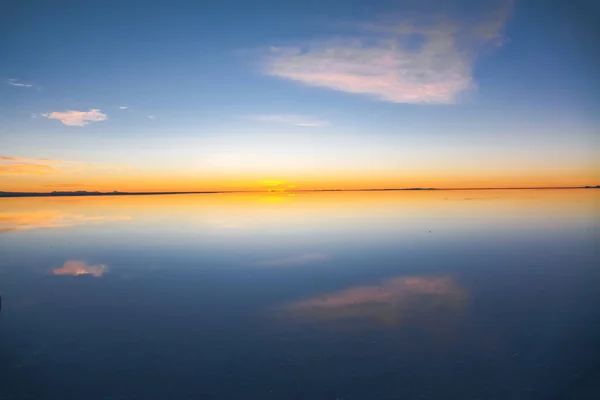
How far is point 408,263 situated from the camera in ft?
99.6

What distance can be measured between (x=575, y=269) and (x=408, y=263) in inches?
457

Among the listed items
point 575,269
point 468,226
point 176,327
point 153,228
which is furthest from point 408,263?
point 153,228

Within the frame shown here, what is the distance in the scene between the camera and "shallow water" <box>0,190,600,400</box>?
12.4 meters

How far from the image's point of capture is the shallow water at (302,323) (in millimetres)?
12445

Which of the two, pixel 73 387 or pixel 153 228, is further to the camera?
pixel 153 228

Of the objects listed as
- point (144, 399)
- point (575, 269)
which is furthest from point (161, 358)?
point (575, 269)

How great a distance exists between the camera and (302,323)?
57.4 feet

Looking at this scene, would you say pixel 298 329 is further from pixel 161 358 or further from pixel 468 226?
pixel 468 226

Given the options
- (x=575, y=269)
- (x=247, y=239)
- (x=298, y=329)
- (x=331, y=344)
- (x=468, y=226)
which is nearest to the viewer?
(x=331, y=344)

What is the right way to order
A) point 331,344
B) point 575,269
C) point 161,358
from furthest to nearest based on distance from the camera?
point 575,269 < point 331,344 < point 161,358

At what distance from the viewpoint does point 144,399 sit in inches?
456

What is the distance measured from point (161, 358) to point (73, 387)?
111 inches

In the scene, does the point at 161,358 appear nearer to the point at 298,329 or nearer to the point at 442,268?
the point at 298,329

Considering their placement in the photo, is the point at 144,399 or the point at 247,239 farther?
the point at 247,239
